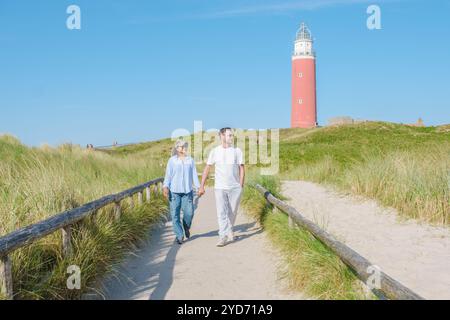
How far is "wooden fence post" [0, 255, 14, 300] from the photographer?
13.3 ft

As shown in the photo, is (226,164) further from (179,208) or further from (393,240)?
(393,240)

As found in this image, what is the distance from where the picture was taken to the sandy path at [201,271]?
5445 mm

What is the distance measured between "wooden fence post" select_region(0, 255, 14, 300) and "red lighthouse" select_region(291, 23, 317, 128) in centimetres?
6764

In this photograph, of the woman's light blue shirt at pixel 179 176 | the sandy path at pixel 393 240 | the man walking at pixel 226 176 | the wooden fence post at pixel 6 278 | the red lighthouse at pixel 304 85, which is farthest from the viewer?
the red lighthouse at pixel 304 85

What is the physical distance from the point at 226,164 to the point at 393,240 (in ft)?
9.79

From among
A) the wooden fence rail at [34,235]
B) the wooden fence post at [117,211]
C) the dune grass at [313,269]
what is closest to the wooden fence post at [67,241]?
the wooden fence rail at [34,235]

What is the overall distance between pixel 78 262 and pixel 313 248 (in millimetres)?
2865

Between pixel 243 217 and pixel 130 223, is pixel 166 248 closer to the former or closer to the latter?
pixel 130 223

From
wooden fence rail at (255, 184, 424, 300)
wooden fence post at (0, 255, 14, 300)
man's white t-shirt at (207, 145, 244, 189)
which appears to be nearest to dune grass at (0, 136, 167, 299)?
wooden fence post at (0, 255, 14, 300)

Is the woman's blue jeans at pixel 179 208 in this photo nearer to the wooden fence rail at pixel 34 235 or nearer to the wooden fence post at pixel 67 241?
the wooden fence rail at pixel 34 235

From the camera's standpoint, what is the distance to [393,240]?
741 cm

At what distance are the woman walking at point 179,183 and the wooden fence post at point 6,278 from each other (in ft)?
14.1

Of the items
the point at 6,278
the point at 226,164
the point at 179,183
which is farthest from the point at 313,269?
the point at 179,183

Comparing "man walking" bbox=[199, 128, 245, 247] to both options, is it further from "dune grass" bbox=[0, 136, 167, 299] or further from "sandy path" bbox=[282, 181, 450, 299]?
"dune grass" bbox=[0, 136, 167, 299]
